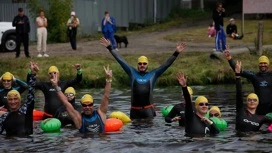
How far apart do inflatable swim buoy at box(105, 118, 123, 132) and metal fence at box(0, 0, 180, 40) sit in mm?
25171

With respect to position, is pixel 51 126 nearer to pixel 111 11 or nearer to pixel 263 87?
pixel 263 87

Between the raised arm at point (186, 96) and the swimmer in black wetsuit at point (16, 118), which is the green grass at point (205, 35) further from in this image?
the swimmer in black wetsuit at point (16, 118)

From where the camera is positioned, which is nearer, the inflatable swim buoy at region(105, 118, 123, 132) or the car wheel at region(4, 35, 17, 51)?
the inflatable swim buoy at region(105, 118, 123, 132)

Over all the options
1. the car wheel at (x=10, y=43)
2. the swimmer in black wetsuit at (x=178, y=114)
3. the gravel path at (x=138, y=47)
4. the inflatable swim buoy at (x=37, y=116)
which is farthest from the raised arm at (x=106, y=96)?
the car wheel at (x=10, y=43)

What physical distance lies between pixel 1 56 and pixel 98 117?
18.0m

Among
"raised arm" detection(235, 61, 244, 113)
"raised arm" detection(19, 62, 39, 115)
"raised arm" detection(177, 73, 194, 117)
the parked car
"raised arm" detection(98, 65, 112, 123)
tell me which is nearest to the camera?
"raised arm" detection(177, 73, 194, 117)

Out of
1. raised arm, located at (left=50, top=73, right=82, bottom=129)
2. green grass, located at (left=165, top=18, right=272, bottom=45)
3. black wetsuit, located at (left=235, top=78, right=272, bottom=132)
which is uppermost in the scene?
green grass, located at (left=165, top=18, right=272, bottom=45)

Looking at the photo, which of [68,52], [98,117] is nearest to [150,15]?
[68,52]

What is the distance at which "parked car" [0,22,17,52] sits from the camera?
37.6m

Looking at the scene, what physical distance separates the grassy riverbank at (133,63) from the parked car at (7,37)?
4.10 m

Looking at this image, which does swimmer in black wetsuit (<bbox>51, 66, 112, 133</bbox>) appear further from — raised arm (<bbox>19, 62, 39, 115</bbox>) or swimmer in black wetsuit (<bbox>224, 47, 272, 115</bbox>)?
swimmer in black wetsuit (<bbox>224, 47, 272, 115</bbox>)

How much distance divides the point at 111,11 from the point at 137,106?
28.7 m

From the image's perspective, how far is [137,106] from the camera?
72.6 feet

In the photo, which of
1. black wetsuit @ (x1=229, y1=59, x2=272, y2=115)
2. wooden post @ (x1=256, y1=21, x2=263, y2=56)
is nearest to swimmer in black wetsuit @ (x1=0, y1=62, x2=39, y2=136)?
black wetsuit @ (x1=229, y1=59, x2=272, y2=115)
